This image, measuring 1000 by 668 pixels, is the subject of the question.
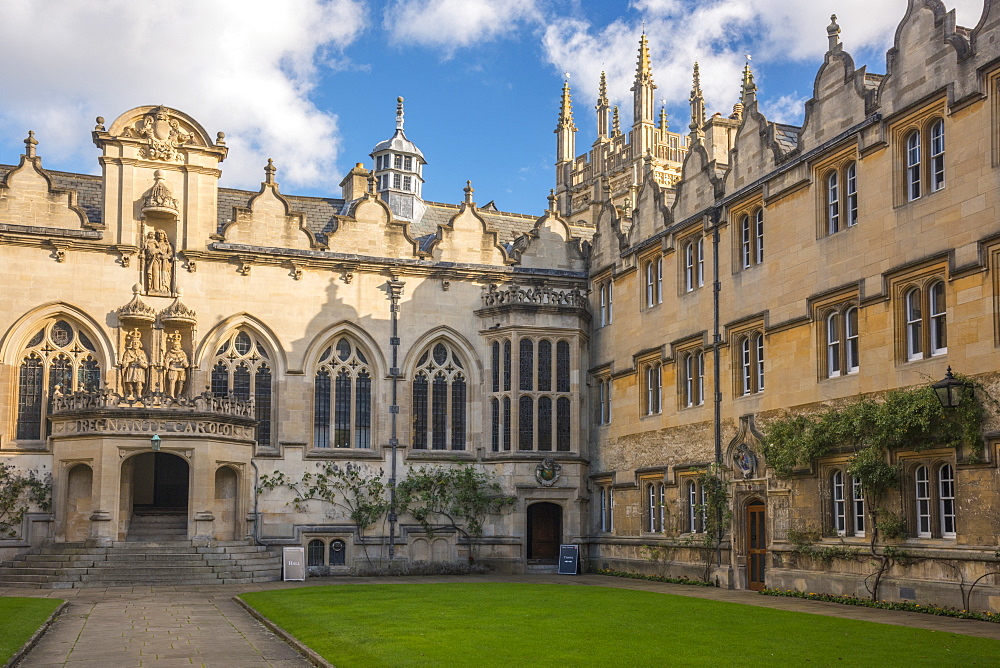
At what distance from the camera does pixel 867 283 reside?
22.9 m

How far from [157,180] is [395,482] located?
11.2m

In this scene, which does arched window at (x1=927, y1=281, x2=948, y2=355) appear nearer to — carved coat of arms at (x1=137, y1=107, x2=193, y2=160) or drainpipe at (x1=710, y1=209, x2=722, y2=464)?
drainpipe at (x1=710, y1=209, x2=722, y2=464)

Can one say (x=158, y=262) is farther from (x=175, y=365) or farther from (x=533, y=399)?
(x=533, y=399)

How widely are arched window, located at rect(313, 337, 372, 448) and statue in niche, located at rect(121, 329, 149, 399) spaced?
200 inches

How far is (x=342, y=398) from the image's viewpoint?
3441cm

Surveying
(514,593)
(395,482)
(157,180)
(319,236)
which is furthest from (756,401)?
(157,180)

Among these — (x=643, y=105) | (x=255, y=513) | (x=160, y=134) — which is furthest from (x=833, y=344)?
(x=643, y=105)

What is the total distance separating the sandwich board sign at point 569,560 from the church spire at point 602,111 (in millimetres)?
51112

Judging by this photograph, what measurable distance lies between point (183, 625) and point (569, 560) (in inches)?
661

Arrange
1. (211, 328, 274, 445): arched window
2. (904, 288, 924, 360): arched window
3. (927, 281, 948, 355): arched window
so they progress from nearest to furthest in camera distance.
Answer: (927, 281, 948, 355): arched window → (904, 288, 924, 360): arched window → (211, 328, 274, 445): arched window

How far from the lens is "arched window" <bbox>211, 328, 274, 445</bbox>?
3325cm

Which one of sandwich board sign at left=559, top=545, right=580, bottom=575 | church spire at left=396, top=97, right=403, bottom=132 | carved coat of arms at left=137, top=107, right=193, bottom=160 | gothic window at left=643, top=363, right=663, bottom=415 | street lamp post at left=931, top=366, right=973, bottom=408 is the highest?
church spire at left=396, top=97, right=403, bottom=132

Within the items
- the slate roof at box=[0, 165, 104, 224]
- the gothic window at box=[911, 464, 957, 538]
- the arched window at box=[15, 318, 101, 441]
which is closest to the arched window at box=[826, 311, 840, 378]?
the gothic window at box=[911, 464, 957, 538]

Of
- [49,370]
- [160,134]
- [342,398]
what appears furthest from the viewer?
[342,398]
